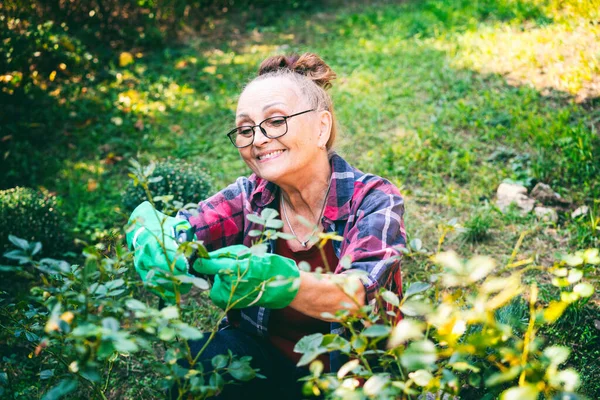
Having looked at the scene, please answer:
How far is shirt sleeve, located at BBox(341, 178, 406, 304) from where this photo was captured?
1.47 m

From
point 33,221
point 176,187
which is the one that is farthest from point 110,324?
point 33,221

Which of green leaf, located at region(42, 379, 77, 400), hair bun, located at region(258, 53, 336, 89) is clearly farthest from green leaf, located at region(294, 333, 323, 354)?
hair bun, located at region(258, 53, 336, 89)

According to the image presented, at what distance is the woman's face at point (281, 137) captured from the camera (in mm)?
1800

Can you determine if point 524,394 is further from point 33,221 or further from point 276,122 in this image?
point 33,221

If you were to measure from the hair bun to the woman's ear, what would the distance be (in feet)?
0.56

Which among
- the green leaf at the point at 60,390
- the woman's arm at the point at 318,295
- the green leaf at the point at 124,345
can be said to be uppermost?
the green leaf at the point at 124,345

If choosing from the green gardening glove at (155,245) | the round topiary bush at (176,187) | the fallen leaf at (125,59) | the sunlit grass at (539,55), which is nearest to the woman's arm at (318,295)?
the green gardening glove at (155,245)

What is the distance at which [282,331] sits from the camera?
187cm

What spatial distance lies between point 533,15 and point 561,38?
3.27ft

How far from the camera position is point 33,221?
3.06 metres

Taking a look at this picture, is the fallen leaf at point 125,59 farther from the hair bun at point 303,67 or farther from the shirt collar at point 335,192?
the shirt collar at point 335,192

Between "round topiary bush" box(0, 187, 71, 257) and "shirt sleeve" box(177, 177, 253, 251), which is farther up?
"shirt sleeve" box(177, 177, 253, 251)

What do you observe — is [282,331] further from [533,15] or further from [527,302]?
[533,15]

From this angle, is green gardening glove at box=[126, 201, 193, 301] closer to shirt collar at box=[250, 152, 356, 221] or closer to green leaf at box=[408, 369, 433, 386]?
shirt collar at box=[250, 152, 356, 221]
